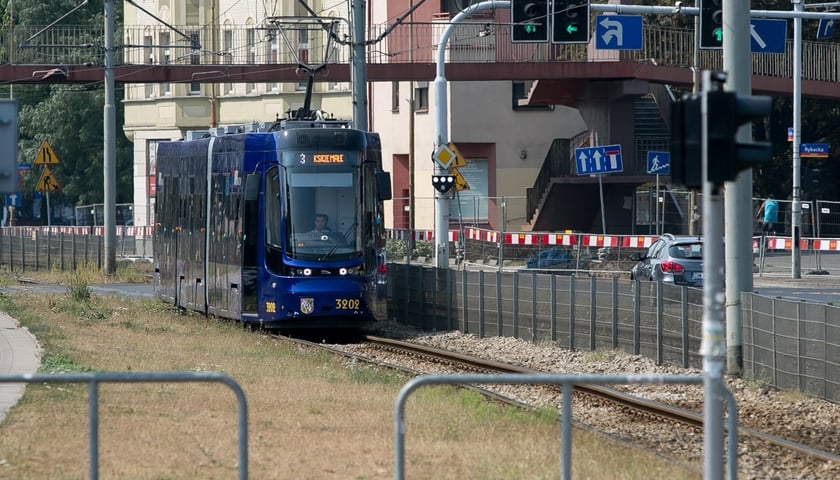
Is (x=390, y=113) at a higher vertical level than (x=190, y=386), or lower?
higher

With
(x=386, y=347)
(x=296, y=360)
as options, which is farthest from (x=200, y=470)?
(x=386, y=347)

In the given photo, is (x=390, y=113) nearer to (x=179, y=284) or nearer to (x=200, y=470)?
(x=179, y=284)

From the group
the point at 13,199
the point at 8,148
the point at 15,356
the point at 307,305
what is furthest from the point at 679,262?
the point at 13,199

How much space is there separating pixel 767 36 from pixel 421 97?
29.7 metres

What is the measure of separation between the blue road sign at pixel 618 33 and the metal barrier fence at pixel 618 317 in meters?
6.81

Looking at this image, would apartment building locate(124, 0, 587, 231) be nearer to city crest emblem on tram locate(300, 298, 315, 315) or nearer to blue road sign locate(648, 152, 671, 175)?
blue road sign locate(648, 152, 671, 175)

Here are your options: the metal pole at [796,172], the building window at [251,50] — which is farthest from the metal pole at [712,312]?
the building window at [251,50]

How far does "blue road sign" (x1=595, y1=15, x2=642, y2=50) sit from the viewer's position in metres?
32.2

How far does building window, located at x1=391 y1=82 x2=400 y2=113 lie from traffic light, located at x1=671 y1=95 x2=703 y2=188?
5393cm

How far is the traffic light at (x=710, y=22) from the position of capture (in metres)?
27.2

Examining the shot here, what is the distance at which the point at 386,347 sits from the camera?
2408cm

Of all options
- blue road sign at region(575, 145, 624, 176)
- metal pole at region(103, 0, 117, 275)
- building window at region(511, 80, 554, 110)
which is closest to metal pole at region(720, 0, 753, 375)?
blue road sign at region(575, 145, 624, 176)

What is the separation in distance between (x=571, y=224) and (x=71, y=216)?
4786 centimetres

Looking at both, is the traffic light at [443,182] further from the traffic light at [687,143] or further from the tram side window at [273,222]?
the traffic light at [687,143]
